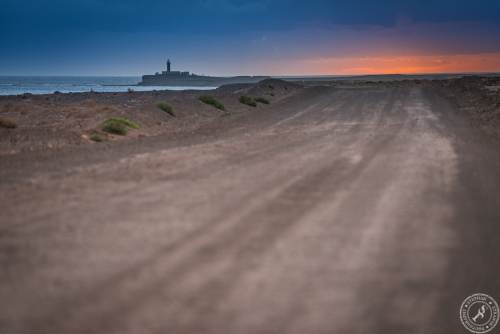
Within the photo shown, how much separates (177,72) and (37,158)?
535 feet

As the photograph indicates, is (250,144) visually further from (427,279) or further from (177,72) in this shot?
(177,72)

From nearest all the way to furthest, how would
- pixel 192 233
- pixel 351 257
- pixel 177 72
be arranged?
pixel 351 257
pixel 192 233
pixel 177 72

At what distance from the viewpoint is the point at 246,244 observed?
5.75 m

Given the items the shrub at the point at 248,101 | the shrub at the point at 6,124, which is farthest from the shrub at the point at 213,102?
the shrub at the point at 6,124

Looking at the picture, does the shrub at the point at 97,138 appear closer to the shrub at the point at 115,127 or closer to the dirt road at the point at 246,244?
the shrub at the point at 115,127

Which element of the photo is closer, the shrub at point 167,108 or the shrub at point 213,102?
the shrub at point 167,108

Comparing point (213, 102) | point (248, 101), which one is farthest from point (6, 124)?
point (248, 101)

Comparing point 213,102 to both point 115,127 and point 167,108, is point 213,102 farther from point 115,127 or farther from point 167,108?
point 115,127

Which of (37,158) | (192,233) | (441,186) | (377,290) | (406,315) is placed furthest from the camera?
(37,158)

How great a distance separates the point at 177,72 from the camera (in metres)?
170

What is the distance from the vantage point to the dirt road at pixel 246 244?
4.22 meters

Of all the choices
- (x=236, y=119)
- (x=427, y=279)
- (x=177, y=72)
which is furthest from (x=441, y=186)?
(x=177, y=72)

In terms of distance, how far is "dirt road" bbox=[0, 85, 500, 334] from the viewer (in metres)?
4.22

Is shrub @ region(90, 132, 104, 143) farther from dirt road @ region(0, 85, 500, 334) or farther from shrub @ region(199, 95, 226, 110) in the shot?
shrub @ region(199, 95, 226, 110)
